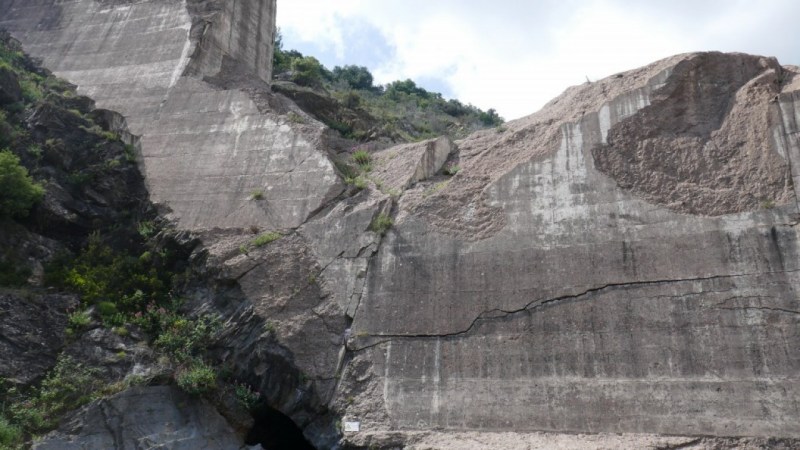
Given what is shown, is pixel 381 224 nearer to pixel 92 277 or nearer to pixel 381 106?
pixel 92 277

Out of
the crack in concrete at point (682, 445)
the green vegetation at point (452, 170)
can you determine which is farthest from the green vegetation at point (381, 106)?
the crack in concrete at point (682, 445)

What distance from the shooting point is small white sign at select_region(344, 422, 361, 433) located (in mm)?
10586

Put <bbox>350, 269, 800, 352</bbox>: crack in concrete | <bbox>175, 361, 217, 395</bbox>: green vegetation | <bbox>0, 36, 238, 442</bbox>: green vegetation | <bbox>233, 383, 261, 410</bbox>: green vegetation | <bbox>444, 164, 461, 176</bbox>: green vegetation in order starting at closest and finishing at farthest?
<bbox>350, 269, 800, 352</bbox>: crack in concrete
<bbox>0, 36, 238, 442</bbox>: green vegetation
<bbox>175, 361, 217, 395</bbox>: green vegetation
<bbox>233, 383, 261, 410</bbox>: green vegetation
<bbox>444, 164, 461, 176</bbox>: green vegetation

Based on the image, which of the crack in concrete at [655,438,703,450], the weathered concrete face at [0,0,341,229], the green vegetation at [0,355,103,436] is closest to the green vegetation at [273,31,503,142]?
the weathered concrete face at [0,0,341,229]

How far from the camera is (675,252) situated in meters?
10.4

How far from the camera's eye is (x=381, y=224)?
12.4 m

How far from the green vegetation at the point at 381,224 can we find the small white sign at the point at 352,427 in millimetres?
3251

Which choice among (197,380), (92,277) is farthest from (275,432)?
(92,277)

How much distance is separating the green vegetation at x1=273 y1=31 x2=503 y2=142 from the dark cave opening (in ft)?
28.5

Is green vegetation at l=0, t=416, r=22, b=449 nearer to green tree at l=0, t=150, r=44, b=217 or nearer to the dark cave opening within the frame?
the dark cave opening

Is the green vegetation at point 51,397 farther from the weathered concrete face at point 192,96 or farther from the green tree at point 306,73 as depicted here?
the green tree at point 306,73

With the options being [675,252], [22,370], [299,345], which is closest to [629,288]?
[675,252]

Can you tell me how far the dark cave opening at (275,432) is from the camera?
1158 centimetres

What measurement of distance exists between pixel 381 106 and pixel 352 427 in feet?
87.4
